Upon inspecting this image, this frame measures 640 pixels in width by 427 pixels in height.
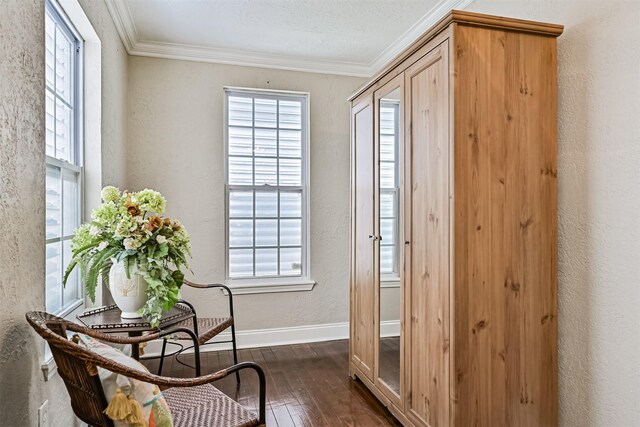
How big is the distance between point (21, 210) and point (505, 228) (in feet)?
6.35

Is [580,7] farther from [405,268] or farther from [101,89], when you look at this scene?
[101,89]

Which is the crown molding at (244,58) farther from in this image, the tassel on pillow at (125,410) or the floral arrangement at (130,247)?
the tassel on pillow at (125,410)

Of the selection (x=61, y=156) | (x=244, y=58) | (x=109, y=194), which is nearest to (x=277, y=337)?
(x=109, y=194)

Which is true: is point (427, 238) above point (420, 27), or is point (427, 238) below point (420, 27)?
below

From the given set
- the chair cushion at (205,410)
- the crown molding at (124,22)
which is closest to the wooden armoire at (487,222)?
the chair cushion at (205,410)

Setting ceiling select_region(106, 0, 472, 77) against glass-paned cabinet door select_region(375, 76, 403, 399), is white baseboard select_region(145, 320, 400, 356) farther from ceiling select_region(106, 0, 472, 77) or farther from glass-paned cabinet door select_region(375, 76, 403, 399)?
ceiling select_region(106, 0, 472, 77)

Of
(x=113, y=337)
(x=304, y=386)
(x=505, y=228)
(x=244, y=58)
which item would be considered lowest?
(x=304, y=386)

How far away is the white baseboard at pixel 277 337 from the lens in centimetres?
368

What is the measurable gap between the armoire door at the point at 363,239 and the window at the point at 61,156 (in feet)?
5.77

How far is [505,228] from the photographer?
191 centimetres

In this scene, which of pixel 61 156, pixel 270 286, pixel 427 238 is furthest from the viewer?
pixel 270 286

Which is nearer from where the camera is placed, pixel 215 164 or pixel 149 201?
pixel 149 201

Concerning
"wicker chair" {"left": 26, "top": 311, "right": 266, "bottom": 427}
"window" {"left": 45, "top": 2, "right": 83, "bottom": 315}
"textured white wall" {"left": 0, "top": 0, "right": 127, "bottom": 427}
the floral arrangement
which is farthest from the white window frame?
"textured white wall" {"left": 0, "top": 0, "right": 127, "bottom": 427}

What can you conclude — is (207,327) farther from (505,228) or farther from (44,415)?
(505,228)
